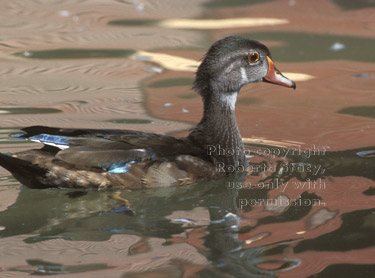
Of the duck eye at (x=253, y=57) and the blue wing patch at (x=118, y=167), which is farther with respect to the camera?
the duck eye at (x=253, y=57)

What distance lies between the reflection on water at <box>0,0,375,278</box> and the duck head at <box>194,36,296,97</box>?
0.80m

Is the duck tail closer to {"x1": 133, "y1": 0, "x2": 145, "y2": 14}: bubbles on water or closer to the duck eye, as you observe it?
the duck eye

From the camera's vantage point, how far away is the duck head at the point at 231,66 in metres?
7.10

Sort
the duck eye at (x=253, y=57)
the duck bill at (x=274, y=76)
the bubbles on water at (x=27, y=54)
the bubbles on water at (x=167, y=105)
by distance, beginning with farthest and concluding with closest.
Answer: the bubbles on water at (x=27, y=54) < the bubbles on water at (x=167, y=105) < the duck bill at (x=274, y=76) < the duck eye at (x=253, y=57)

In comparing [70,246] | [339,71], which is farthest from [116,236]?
[339,71]

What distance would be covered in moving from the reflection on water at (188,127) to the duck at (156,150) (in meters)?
0.14

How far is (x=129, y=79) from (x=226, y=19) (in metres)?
2.73

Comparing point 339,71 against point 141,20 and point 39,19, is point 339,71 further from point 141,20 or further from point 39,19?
point 39,19

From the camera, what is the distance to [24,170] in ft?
20.8

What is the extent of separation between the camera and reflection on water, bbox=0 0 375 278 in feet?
17.4

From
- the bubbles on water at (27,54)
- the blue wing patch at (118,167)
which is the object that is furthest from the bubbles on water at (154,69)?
the blue wing patch at (118,167)

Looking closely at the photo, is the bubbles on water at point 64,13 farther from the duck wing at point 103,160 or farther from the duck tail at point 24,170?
the duck tail at point 24,170

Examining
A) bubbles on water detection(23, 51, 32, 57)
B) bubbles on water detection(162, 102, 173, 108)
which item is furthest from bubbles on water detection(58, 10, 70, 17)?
bubbles on water detection(162, 102, 173, 108)

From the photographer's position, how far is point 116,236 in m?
5.60
